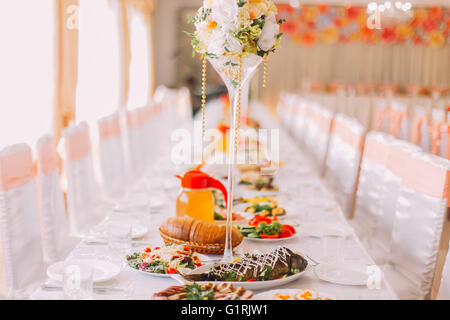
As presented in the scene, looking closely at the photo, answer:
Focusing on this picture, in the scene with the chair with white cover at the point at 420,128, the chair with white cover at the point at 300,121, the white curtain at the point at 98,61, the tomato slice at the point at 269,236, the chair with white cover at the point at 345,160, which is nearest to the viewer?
the tomato slice at the point at 269,236

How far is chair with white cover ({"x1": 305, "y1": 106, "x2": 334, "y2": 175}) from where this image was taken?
14.2 feet

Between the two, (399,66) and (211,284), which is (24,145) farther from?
(399,66)

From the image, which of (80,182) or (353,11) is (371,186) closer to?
(80,182)

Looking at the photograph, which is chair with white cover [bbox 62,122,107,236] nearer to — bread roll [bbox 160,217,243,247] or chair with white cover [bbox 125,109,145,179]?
chair with white cover [bbox 125,109,145,179]

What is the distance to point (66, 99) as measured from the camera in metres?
4.99

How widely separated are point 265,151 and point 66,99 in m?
2.32

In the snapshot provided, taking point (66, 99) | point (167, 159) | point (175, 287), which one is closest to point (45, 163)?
point (167, 159)

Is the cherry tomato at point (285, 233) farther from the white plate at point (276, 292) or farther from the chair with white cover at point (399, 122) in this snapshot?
the chair with white cover at point (399, 122)

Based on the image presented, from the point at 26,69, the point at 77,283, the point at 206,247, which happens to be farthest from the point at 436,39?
the point at 77,283

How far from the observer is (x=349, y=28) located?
11094 mm

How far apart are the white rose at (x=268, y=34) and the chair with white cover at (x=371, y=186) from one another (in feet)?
4.45

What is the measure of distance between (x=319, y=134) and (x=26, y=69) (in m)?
2.51

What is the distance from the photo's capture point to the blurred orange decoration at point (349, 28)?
10883 millimetres

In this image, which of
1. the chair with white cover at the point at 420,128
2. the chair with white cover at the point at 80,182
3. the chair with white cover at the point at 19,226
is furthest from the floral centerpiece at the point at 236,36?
the chair with white cover at the point at 420,128
